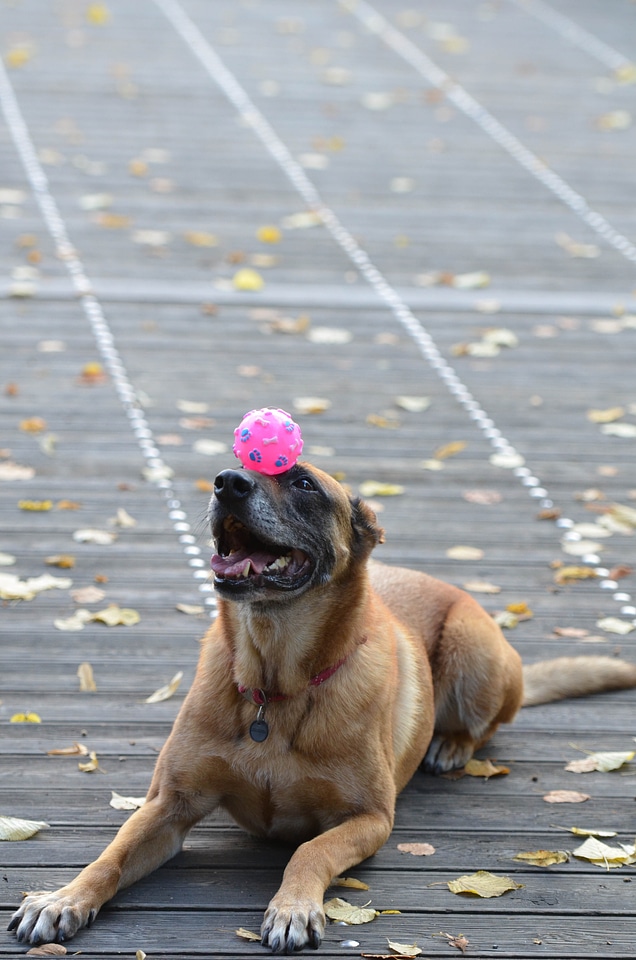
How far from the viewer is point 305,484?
3393mm

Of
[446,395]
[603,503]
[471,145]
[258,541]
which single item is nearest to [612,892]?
[258,541]

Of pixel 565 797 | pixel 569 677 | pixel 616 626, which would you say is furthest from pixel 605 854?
pixel 616 626

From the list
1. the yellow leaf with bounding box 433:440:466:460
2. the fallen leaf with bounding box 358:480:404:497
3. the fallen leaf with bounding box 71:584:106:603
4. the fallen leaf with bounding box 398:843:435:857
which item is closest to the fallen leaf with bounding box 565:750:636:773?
the fallen leaf with bounding box 398:843:435:857

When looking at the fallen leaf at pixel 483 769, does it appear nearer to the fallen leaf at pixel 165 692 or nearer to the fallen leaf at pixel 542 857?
the fallen leaf at pixel 542 857

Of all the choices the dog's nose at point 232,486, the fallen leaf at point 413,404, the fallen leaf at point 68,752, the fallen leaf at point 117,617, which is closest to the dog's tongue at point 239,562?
the dog's nose at point 232,486

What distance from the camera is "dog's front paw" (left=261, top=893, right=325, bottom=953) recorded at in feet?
9.66

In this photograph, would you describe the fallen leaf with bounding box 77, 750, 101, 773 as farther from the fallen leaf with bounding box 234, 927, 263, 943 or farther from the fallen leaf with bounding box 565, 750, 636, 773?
the fallen leaf with bounding box 565, 750, 636, 773

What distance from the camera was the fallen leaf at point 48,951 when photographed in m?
2.87

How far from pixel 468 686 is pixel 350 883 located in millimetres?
912

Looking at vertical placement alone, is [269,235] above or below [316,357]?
below

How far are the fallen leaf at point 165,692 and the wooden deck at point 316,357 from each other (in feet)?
0.10

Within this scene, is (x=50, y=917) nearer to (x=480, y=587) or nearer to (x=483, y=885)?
(x=483, y=885)

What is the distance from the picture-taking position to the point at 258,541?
3398mm

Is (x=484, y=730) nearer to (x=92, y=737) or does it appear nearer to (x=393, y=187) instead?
(x=92, y=737)
